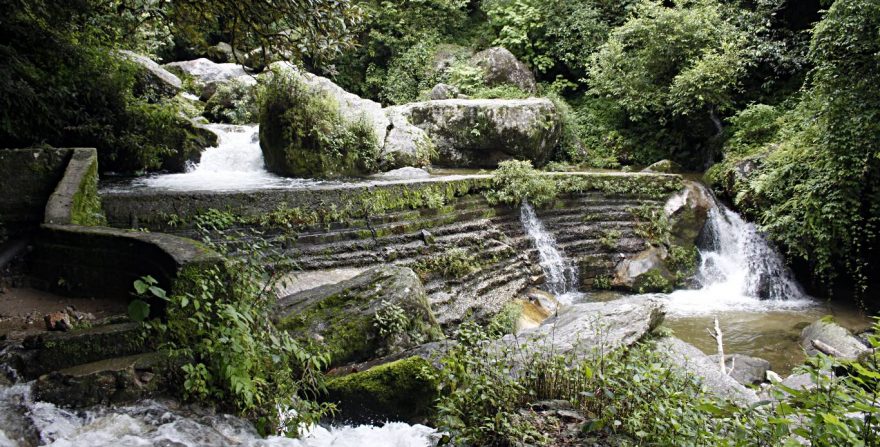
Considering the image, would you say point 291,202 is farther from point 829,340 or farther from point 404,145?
point 829,340

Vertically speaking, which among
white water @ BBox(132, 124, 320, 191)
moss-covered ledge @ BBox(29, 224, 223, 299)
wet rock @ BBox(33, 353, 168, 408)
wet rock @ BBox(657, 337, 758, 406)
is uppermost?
white water @ BBox(132, 124, 320, 191)

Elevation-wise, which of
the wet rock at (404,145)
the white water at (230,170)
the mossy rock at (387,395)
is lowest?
the mossy rock at (387,395)

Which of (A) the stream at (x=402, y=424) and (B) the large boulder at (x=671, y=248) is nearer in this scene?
(A) the stream at (x=402, y=424)

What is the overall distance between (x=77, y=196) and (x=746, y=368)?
310 inches

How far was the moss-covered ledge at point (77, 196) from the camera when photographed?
5000 mm

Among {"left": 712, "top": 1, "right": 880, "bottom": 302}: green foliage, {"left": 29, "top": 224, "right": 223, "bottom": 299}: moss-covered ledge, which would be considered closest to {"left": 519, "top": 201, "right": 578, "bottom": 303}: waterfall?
{"left": 712, "top": 1, "right": 880, "bottom": 302}: green foliage

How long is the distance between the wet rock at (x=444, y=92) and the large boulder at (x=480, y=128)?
2.73 meters

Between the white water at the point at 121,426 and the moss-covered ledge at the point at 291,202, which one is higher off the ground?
the moss-covered ledge at the point at 291,202

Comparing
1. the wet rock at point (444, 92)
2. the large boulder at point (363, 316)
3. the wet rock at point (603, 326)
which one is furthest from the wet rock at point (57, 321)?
the wet rock at point (444, 92)

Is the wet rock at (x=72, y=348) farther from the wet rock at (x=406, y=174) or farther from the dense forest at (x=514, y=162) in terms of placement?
the wet rock at (x=406, y=174)

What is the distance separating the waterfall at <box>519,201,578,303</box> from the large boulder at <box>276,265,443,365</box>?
4.17 m

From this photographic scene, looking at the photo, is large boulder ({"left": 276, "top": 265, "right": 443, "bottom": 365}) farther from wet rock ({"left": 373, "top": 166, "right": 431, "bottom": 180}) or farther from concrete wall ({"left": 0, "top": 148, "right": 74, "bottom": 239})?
wet rock ({"left": 373, "top": 166, "right": 431, "bottom": 180})

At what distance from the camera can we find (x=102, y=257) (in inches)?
172

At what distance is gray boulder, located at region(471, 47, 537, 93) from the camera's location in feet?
56.1
